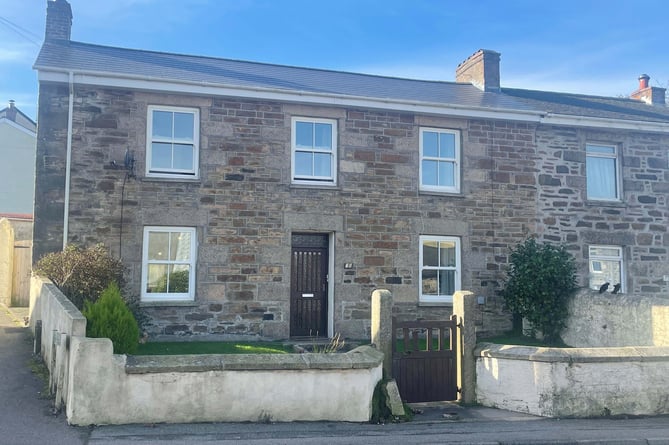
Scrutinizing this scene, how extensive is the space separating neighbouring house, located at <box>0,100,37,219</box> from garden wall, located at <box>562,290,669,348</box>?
22.0 m

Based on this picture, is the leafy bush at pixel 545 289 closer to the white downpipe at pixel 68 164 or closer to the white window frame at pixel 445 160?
the white window frame at pixel 445 160

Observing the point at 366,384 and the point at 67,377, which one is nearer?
the point at 67,377

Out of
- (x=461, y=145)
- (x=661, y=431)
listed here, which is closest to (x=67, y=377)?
(x=661, y=431)

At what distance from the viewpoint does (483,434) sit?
7.74 metres

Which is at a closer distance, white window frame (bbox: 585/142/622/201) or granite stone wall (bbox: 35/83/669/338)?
granite stone wall (bbox: 35/83/669/338)

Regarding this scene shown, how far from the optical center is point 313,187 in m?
13.2

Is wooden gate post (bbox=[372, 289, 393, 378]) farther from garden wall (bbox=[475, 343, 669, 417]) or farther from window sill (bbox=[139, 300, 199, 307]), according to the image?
window sill (bbox=[139, 300, 199, 307])

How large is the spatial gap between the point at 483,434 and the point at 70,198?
891 centimetres

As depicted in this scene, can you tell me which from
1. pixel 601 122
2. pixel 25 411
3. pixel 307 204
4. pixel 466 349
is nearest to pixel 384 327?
pixel 466 349

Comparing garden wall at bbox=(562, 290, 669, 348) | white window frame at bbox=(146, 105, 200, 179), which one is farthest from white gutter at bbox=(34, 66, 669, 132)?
garden wall at bbox=(562, 290, 669, 348)

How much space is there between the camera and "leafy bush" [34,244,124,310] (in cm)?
1058

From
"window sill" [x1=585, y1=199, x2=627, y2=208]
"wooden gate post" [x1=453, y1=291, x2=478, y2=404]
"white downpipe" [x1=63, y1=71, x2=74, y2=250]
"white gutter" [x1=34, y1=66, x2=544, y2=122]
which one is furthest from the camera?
"window sill" [x1=585, y1=199, x2=627, y2=208]

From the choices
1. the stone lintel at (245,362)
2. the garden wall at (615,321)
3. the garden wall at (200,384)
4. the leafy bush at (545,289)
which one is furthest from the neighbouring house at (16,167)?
the garden wall at (615,321)

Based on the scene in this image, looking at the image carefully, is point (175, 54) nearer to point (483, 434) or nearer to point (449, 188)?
point (449, 188)
